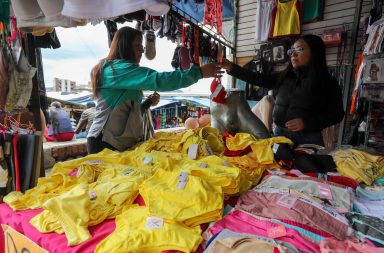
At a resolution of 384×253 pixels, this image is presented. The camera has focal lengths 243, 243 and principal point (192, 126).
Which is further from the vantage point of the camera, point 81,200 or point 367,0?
point 367,0

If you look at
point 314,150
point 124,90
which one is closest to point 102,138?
point 124,90

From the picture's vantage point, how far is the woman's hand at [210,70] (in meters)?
1.57

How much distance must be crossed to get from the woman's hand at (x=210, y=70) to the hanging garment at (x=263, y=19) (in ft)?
11.4

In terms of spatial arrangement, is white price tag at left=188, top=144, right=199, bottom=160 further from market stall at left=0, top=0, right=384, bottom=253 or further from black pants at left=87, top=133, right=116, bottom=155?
black pants at left=87, top=133, right=116, bottom=155

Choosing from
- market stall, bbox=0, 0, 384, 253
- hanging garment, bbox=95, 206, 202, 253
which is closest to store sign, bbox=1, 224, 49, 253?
market stall, bbox=0, 0, 384, 253

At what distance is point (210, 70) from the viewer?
162 centimetres

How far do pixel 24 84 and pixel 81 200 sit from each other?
129 centimetres

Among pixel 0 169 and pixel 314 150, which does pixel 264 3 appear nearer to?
pixel 314 150

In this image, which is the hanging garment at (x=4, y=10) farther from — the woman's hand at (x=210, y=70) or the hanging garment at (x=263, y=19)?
the hanging garment at (x=263, y=19)

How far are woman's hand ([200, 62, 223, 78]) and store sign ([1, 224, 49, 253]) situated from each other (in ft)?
3.98

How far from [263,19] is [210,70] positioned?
368 centimetres

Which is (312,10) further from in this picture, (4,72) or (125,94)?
(4,72)

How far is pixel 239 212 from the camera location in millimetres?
902

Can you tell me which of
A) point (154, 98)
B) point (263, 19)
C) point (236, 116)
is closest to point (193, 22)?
point (263, 19)
